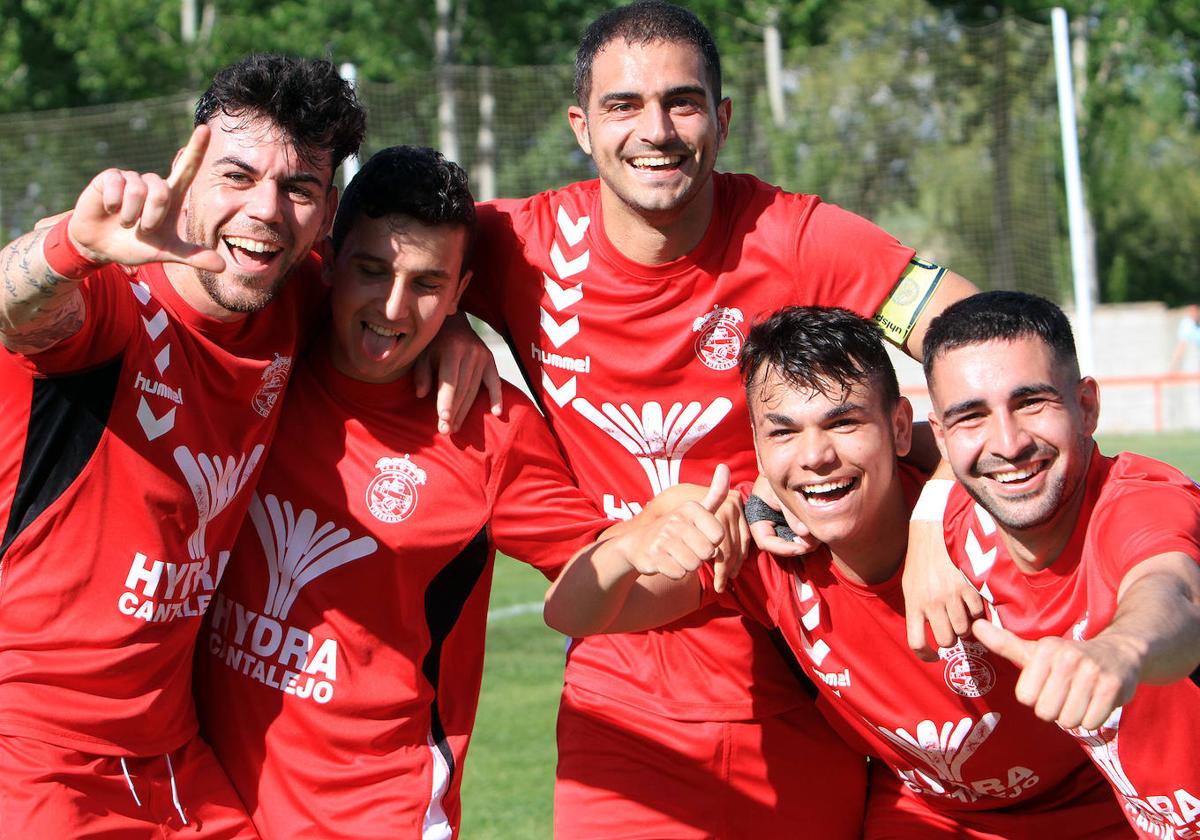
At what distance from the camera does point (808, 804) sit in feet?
14.4

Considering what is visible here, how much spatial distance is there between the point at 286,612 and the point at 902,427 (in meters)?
1.83

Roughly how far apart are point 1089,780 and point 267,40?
3055 centimetres

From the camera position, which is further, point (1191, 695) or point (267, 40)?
point (267, 40)

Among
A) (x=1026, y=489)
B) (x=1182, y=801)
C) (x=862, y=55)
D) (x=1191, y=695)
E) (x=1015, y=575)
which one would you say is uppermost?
(x=862, y=55)

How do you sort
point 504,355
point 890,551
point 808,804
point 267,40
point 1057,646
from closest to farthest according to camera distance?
point 1057,646, point 890,551, point 808,804, point 504,355, point 267,40

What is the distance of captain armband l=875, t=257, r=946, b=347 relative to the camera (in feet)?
13.8

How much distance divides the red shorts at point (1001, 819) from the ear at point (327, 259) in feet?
7.42

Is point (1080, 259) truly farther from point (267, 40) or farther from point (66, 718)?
point (267, 40)

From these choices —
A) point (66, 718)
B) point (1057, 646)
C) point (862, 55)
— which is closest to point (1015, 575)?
point (1057, 646)

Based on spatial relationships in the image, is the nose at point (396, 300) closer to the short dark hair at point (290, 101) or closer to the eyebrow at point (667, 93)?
the short dark hair at point (290, 101)

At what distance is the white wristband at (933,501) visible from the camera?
3750 mm

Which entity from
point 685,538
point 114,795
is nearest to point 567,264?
point 685,538

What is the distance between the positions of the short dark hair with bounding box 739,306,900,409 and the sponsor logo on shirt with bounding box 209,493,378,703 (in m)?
1.24

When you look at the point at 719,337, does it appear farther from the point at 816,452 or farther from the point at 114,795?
the point at 114,795
